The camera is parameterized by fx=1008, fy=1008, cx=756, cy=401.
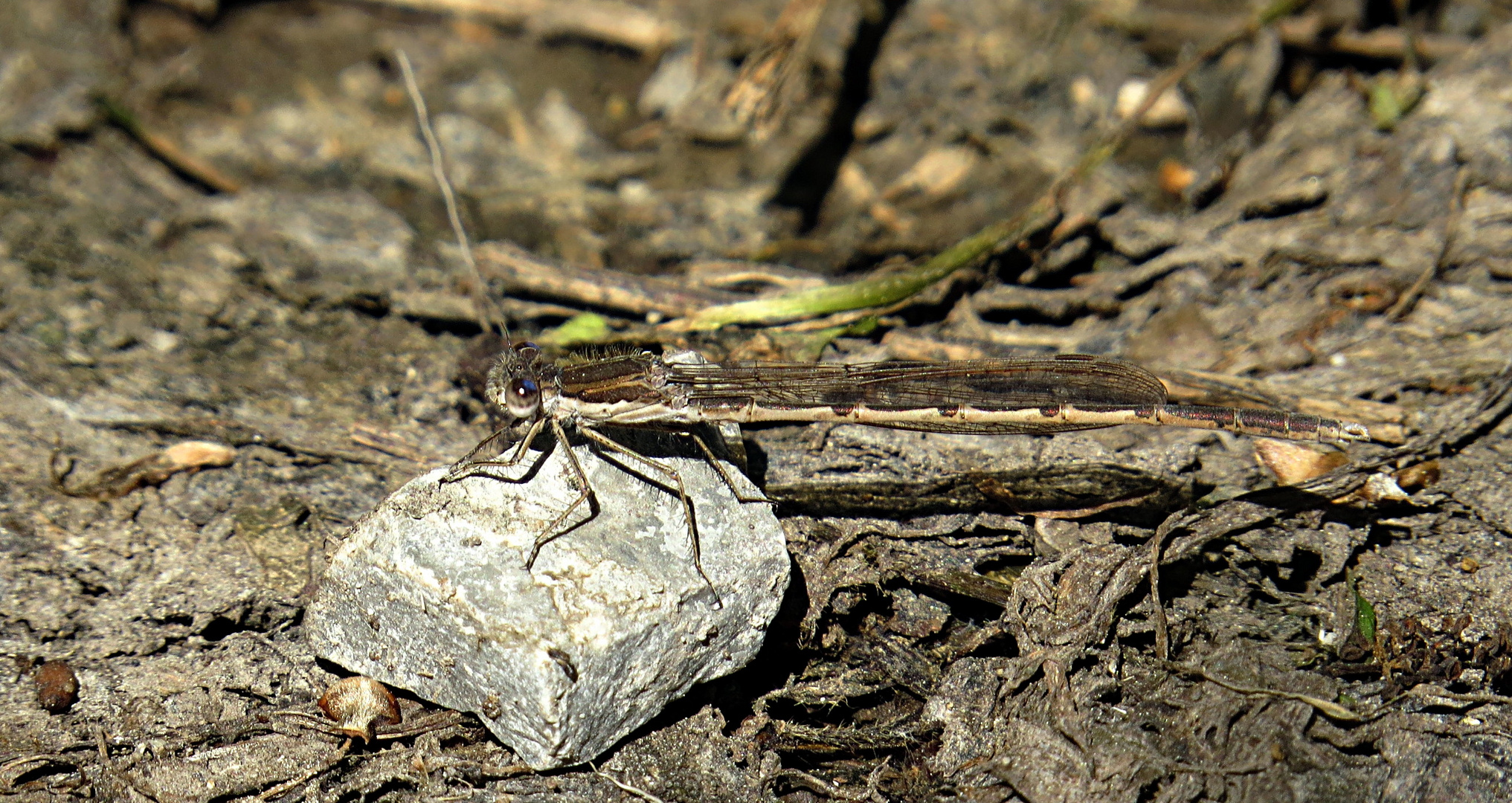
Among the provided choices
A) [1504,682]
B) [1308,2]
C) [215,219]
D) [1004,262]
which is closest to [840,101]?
[1004,262]

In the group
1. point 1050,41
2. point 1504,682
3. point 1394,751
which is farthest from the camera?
point 1050,41

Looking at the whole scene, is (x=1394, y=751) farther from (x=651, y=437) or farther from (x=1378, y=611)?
(x=651, y=437)

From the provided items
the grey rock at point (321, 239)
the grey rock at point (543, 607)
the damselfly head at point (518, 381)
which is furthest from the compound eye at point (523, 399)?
the grey rock at point (321, 239)

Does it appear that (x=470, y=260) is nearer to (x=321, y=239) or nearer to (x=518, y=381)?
(x=518, y=381)

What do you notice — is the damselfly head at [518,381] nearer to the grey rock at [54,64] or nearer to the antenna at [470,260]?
the antenna at [470,260]

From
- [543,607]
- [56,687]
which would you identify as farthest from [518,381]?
[56,687]

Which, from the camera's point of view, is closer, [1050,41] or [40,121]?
[40,121]
